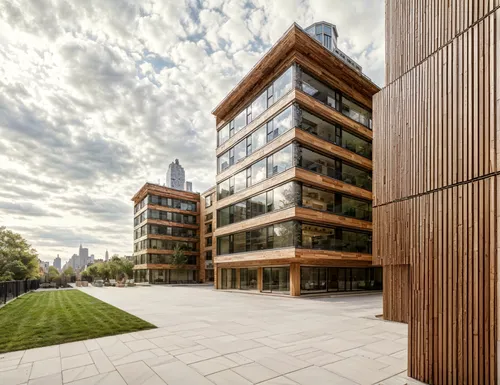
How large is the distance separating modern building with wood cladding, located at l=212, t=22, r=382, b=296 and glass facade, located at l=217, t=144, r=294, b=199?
0.29 ft

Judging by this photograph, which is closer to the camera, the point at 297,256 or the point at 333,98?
the point at 297,256

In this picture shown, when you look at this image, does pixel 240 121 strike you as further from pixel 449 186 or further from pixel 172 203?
pixel 172 203

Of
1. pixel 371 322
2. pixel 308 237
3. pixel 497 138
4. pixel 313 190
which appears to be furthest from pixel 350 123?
pixel 497 138

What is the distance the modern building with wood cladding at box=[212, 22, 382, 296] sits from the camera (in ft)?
82.2

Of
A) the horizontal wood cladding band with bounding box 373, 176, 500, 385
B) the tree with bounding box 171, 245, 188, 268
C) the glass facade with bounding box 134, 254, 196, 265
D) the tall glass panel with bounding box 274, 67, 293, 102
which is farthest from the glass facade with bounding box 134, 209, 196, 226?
the horizontal wood cladding band with bounding box 373, 176, 500, 385

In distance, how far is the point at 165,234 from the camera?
5828cm

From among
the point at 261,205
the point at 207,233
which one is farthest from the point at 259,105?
the point at 207,233

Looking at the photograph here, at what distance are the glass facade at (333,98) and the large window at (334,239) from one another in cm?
1061

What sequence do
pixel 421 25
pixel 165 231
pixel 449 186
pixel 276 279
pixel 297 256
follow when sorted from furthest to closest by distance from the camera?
pixel 165 231 → pixel 276 279 → pixel 297 256 → pixel 421 25 → pixel 449 186

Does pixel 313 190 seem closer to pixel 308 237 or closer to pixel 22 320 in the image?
pixel 308 237

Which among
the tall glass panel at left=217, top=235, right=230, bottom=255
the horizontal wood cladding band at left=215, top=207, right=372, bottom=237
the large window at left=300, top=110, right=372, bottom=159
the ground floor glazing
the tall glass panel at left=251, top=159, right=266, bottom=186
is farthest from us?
the tall glass panel at left=217, top=235, right=230, bottom=255

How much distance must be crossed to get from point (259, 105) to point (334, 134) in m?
7.34

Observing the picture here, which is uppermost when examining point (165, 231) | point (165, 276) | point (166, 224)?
point (166, 224)

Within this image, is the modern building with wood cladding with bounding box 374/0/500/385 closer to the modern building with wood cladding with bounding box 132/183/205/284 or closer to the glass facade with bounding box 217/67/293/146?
the glass facade with bounding box 217/67/293/146
